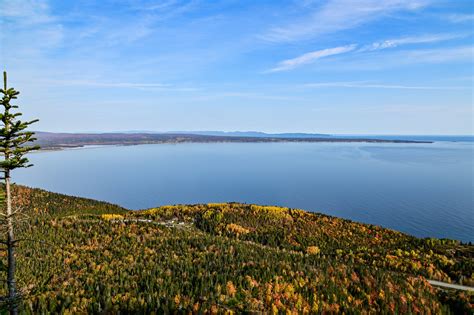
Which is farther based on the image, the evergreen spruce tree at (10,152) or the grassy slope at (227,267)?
the grassy slope at (227,267)

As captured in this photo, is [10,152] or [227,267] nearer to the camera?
[10,152]

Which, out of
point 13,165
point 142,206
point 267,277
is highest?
point 13,165

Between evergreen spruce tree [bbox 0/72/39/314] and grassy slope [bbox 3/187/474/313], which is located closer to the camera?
evergreen spruce tree [bbox 0/72/39/314]

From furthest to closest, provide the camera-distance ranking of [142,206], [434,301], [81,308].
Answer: [142,206] < [434,301] < [81,308]

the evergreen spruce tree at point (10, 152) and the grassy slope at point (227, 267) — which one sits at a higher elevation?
the evergreen spruce tree at point (10, 152)

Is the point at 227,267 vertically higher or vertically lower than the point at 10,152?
lower

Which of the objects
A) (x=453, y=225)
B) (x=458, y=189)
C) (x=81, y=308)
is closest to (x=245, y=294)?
(x=81, y=308)

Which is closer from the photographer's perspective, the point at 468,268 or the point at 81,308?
the point at 81,308

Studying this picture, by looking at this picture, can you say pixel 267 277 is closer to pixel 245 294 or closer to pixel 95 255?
pixel 245 294
